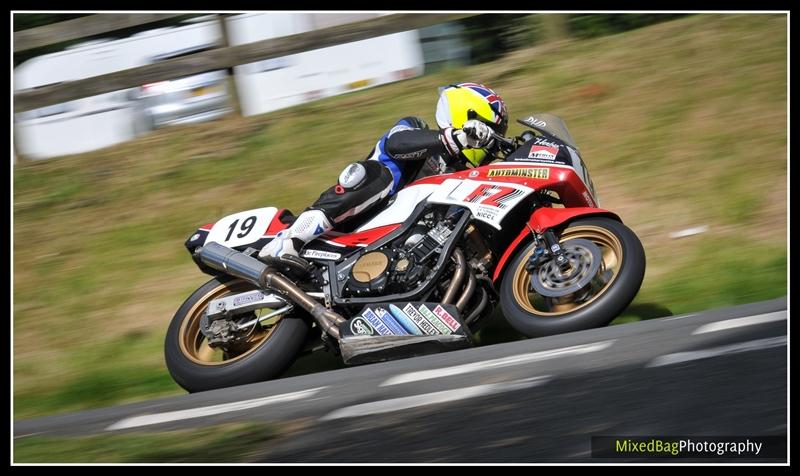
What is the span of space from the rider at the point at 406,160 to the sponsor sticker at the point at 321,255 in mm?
96

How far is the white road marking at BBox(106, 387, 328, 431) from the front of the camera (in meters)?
5.34

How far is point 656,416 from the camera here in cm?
393

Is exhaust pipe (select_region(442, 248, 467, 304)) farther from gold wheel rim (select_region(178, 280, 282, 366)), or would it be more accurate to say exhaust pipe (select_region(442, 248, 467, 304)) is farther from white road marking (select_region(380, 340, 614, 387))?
Result: gold wheel rim (select_region(178, 280, 282, 366))

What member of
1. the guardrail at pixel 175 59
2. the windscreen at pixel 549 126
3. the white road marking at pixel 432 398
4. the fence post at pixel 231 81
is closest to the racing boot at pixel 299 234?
the windscreen at pixel 549 126

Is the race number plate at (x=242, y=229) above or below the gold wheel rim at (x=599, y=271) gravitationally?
above

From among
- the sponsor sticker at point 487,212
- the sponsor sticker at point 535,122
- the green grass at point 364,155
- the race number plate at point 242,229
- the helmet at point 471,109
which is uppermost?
the helmet at point 471,109

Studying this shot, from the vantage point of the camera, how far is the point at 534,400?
4320 millimetres

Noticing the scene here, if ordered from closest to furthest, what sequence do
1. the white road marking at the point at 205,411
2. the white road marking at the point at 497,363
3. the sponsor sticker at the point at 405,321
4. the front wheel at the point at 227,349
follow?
the white road marking at the point at 497,363, the white road marking at the point at 205,411, the sponsor sticker at the point at 405,321, the front wheel at the point at 227,349

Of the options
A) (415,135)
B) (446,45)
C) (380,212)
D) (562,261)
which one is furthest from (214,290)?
(446,45)

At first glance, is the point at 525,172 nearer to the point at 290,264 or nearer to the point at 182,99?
the point at 290,264

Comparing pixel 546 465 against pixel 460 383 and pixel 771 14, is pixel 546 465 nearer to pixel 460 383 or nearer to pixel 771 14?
pixel 460 383

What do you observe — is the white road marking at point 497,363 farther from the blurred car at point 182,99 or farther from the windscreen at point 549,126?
the blurred car at point 182,99

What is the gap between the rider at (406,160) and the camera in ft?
20.5

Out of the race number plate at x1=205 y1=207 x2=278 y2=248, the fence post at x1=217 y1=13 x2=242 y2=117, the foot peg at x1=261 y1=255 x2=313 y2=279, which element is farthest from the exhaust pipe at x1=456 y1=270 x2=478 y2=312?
the fence post at x1=217 y1=13 x2=242 y2=117
